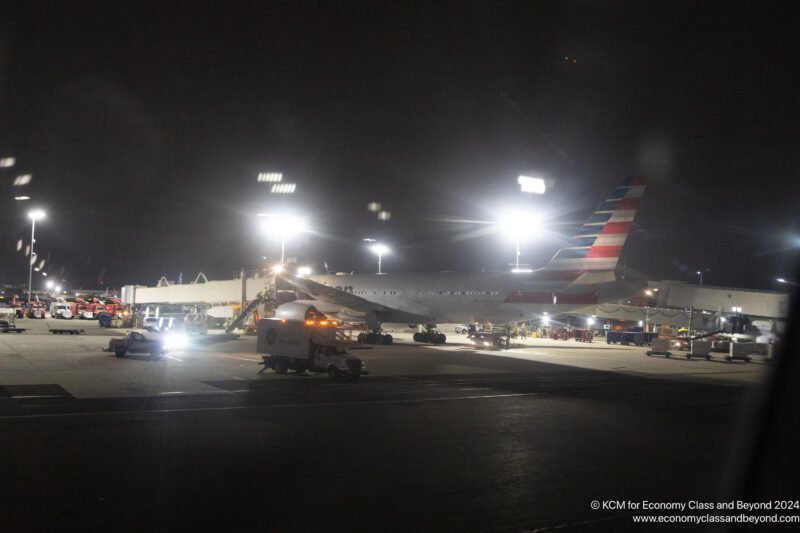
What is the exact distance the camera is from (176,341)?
43.6m

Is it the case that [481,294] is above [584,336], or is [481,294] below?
above

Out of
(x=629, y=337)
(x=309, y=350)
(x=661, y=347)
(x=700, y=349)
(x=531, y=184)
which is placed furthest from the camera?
(x=629, y=337)

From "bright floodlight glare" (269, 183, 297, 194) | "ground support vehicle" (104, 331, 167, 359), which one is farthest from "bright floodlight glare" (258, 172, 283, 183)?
"ground support vehicle" (104, 331, 167, 359)

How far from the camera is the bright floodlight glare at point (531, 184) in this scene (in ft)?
148

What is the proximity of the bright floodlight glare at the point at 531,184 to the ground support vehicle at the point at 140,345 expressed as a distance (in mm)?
26404

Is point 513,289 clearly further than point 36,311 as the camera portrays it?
No

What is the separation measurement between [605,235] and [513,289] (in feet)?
22.9

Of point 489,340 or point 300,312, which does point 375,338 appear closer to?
point 489,340

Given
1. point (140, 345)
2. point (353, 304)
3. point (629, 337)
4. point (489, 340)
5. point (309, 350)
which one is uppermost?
point (353, 304)

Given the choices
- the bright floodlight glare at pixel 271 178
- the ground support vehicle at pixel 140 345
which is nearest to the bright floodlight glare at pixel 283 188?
the bright floodlight glare at pixel 271 178

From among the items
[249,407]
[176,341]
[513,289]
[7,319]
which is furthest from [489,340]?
[7,319]

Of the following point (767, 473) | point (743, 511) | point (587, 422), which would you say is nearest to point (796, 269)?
point (767, 473)

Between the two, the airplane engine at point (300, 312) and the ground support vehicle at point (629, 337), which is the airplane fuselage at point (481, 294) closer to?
the ground support vehicle at point (629, 337)

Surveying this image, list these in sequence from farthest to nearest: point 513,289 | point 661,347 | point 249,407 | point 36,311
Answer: point 36,311 → point 513,289 → point 661,347 → point 249,407
